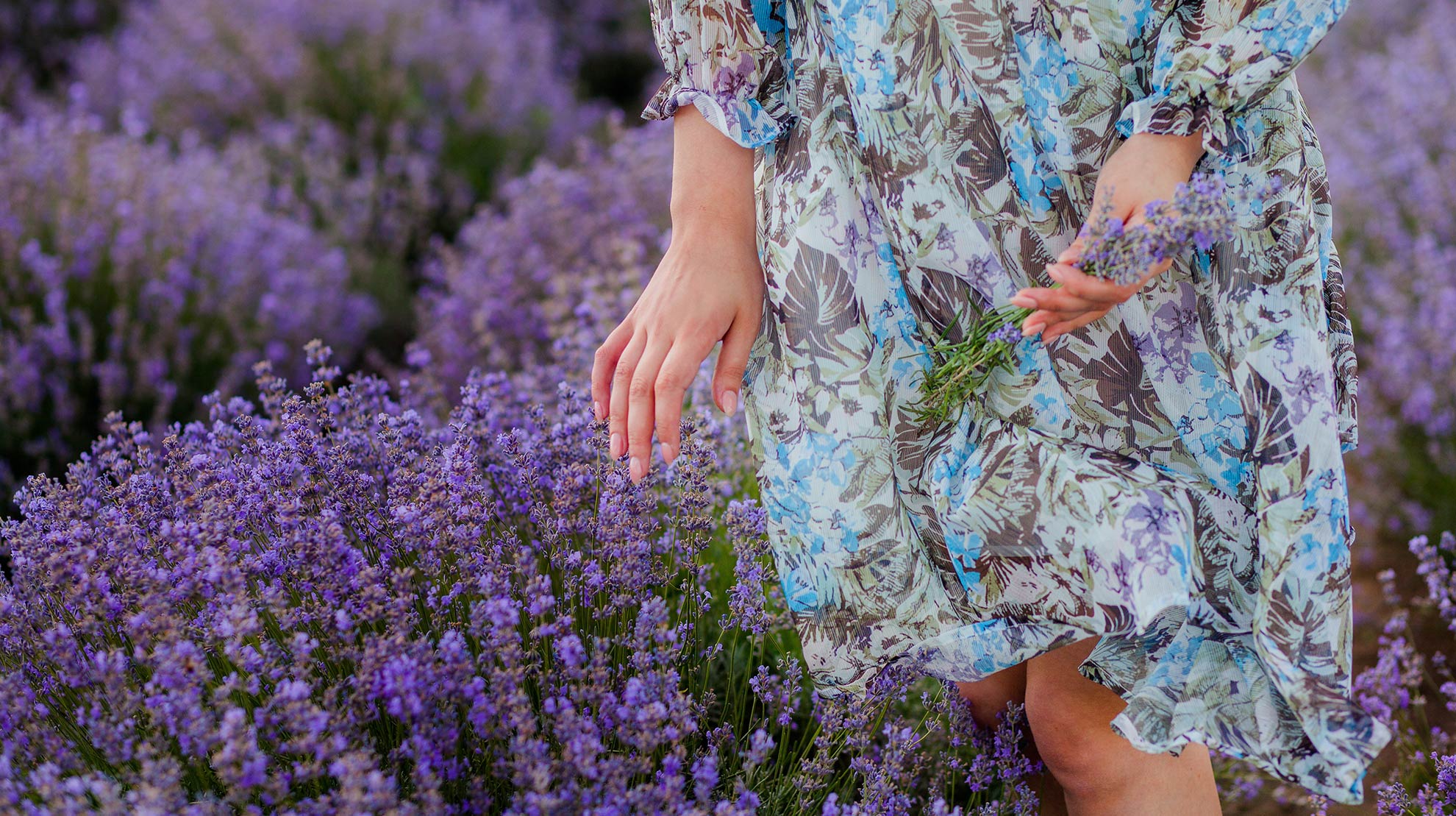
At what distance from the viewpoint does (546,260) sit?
12.3 feet

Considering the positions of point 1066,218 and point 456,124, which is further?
point 456,124

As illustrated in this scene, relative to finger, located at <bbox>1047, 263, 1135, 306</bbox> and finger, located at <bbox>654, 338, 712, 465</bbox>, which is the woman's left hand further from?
finger, located at <bbox>654, 338, 712, 465</bbox>

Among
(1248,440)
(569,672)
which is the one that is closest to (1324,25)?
(1248,440)

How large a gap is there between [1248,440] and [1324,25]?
1.49ft

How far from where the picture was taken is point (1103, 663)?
1.33m

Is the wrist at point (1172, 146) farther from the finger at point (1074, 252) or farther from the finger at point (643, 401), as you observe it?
the finger at point (643, 401)

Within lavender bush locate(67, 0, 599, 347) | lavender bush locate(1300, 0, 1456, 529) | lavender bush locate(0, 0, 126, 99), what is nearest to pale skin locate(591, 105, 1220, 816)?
lavender bush locate(1300, 0, 1456, 529)

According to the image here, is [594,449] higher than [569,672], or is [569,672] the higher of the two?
[594,449]

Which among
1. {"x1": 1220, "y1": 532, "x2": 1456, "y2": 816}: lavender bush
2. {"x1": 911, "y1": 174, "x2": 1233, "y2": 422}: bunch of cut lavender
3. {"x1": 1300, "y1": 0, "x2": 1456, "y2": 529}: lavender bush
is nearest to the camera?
{"x1": 911, "y1": 174, "x2": 1233, "y2": 422}: bunch of cut lavender

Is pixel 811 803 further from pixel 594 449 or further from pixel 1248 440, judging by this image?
pixel 1248 440

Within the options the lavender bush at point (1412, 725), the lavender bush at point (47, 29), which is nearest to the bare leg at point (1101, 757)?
the lavender bush at point (1412, 725)

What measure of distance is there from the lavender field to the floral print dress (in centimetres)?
26

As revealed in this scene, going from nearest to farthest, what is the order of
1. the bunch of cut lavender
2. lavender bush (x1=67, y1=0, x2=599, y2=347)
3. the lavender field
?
1. the bunch of cut lavender
2. the lavender field
3. lavender bush (x1=67, y1=0, x2=599, y2=347)

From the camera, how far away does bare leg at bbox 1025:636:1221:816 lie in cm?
140
